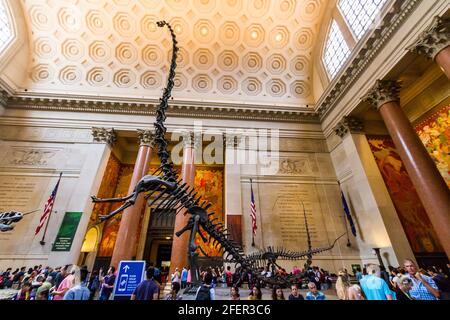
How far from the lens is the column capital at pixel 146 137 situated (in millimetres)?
10016

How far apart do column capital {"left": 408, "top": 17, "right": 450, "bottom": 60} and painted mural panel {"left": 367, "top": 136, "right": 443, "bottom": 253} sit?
415cm

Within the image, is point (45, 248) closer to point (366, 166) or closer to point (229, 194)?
point (229, 194)

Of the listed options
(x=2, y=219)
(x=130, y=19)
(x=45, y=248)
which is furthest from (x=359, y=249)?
(x=130, y=19)

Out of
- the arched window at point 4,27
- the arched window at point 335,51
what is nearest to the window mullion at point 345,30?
the arched window at point 335,51

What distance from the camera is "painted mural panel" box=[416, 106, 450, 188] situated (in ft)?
22.8

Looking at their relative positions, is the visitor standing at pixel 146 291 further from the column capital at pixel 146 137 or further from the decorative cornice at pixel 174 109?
the decorative cornice at pixel 174 109

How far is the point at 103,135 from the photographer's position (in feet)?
32.7

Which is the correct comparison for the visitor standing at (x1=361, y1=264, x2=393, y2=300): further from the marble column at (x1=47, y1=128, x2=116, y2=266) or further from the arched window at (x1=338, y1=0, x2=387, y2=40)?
the marble column at (x1=47, y1=128, x2=116, y2=266)

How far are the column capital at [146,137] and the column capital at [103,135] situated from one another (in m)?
1.40

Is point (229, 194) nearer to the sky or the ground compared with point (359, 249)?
nearer to the sky

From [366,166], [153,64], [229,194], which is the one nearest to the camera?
[366,166]

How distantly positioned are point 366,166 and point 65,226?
12267 millimetres

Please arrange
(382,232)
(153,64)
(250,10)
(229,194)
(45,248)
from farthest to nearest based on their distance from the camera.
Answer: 1. (153,64)
2. (250,10)
3. (229,194)
4. (45,248)
5. (382,232)

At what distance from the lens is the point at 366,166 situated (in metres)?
8.05
